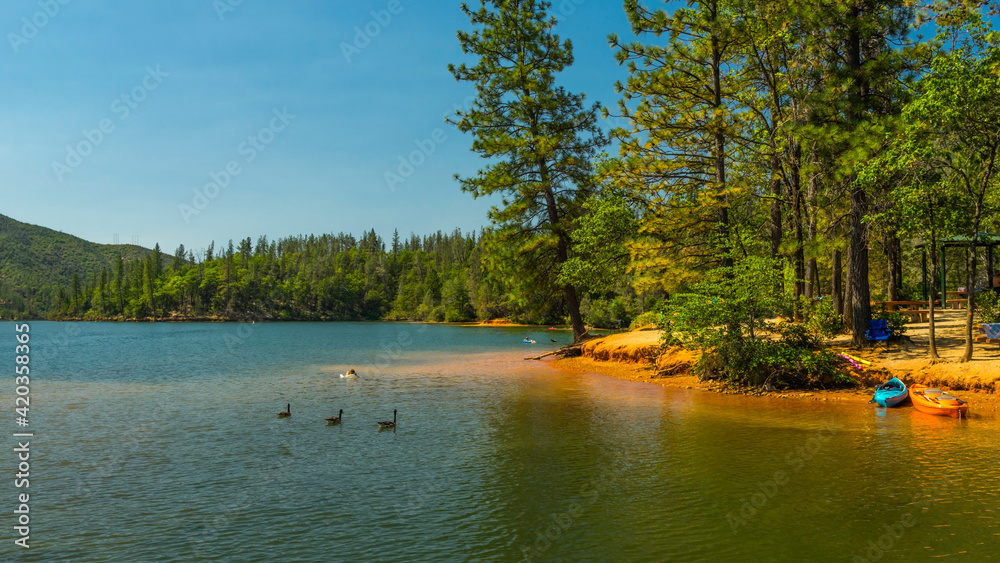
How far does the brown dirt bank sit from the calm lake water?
1.73 metres

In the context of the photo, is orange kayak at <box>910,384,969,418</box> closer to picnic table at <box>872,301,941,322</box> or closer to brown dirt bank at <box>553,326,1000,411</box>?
brown dirt bank at <box>553,326,1000,411</box>

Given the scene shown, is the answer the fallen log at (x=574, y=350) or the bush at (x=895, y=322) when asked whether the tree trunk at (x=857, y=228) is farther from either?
the fallen log at (x=574, y=350)

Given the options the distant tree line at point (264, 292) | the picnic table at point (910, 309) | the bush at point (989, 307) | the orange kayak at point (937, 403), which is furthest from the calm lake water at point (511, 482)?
the distant tree line at point (264, 292)

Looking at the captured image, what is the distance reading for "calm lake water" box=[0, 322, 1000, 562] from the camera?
7.58 meters

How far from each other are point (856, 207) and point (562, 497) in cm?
1749

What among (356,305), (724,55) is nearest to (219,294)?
(356,305)

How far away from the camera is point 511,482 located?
10.3m

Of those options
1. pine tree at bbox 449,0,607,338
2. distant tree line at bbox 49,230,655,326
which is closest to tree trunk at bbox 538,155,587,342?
pine tree at bbox 449,0,607,338

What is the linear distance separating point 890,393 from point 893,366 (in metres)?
2.70

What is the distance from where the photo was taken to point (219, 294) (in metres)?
172

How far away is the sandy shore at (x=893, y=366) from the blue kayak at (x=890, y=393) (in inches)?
26.6

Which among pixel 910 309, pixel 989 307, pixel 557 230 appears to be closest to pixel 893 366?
pixel 989 307

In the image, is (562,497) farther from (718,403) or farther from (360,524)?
(718,403)

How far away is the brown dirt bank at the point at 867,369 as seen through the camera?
16.6 metres
